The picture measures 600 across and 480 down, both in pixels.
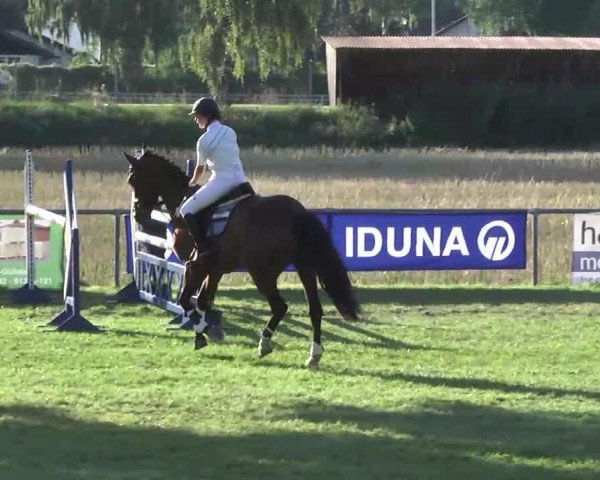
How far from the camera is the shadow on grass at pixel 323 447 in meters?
7.82

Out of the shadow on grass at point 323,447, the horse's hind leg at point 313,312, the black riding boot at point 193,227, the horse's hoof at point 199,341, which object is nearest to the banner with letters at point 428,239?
the horse's hoof at point 199,341

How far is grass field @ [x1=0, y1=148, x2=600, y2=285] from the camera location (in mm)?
20797

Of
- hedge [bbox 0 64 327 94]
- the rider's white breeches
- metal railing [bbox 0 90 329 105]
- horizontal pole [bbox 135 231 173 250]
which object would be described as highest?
hedge [bbox 0 64 327 94]

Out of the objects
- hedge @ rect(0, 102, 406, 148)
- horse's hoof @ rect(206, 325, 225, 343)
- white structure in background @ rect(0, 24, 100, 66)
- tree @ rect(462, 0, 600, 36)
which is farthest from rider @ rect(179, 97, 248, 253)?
tree @ rect(462, 0, 600, 36)

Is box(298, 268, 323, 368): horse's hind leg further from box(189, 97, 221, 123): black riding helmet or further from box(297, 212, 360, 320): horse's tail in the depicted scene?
box(189, 97, 221, 123): black riding helmet

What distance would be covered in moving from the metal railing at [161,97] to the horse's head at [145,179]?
4576 cm

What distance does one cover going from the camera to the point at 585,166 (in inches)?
1699

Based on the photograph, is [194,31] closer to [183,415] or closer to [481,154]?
[481,154]

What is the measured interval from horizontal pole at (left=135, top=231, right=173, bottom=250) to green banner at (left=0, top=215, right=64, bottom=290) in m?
2.36

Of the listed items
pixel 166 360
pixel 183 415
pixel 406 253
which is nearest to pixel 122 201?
pixel 406 253

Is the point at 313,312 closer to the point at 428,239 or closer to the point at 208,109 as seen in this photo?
the point at 208,109

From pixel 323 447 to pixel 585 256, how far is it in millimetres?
11248

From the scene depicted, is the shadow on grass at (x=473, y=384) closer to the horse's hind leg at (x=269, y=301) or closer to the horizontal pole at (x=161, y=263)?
the horse's hind leg at (x=269, y=301)

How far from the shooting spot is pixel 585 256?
1900 cm
